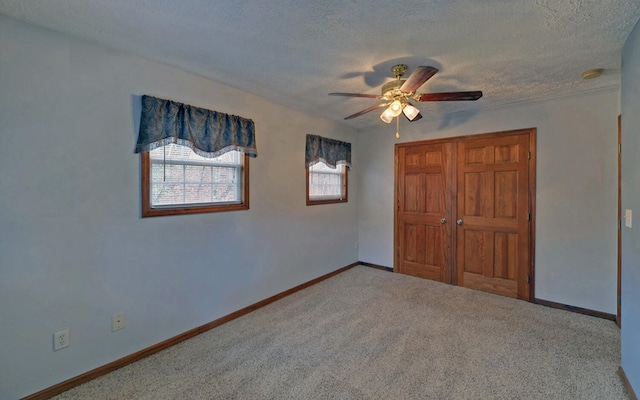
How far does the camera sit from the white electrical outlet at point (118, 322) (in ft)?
6.94

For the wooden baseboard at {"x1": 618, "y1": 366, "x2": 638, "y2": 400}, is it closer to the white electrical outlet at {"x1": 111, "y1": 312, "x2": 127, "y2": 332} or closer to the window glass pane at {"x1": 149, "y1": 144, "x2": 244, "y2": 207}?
the window glass pane at {"x1": 149, "y1": 144, "x2": 244, "y2": 207}

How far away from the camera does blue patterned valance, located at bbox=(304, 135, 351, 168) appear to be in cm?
382

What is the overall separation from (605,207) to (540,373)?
198 centimetres

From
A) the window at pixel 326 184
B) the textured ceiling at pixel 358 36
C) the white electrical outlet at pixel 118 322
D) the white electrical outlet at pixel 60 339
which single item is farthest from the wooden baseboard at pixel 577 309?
the white electrical outlet at pixel 60 339

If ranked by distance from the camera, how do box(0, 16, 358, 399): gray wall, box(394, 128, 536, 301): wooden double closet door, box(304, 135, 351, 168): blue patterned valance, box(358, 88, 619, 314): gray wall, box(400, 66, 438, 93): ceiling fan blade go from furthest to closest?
1. box(304, 135, 351, 168): blue patterned valance
2. box(394, 128, 536, 301): wooden double closet door
3. box(358, 88, 619, 314): gray wall
4. box(400, 66, 438, 93): ceiling fan blade
5. box(0, 16, 358, 399): gray wall

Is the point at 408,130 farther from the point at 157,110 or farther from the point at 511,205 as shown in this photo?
the point at 157,110

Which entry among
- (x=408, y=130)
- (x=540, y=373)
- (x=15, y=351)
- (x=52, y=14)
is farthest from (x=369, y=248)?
(x=52, y=14)

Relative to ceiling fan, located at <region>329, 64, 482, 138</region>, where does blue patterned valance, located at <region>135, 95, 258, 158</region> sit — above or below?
below

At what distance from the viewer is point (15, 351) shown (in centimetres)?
174

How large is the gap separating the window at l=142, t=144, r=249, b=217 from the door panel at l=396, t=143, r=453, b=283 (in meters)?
2.49

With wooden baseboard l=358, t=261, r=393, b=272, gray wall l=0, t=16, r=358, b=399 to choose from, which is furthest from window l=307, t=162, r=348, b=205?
gray wall l=0, t=16, r=358, b=399

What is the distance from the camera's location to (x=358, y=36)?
191 centimetres

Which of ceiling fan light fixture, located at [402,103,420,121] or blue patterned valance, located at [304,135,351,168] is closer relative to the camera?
ceiling fan light fixture, located at [402,103,420,121]

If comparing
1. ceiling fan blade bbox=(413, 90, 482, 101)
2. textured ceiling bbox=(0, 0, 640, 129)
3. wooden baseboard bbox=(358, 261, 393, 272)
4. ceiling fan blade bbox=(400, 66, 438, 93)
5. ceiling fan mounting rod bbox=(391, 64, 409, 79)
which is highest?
textured ceiling bbox=(0, 0, 640, 129)
